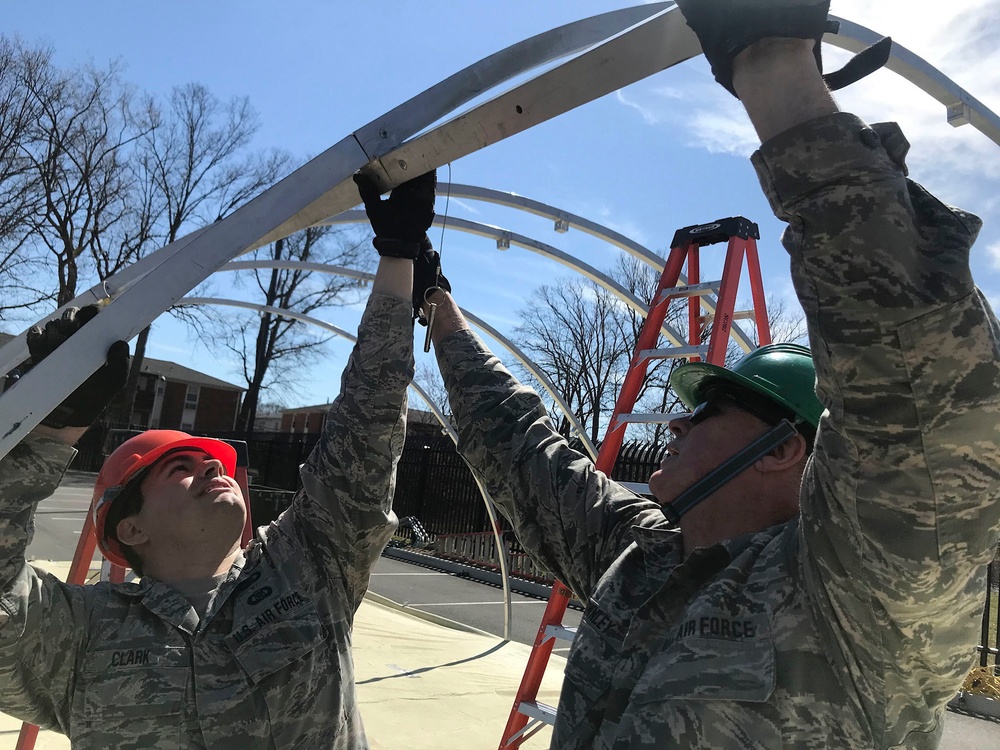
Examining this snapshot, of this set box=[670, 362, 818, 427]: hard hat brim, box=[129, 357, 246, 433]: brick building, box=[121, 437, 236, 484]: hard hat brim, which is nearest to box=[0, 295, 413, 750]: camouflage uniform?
box=[121, 437, 236, 484]: hard hat brim

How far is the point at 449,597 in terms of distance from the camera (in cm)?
1116

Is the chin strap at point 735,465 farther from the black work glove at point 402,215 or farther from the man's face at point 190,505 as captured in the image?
the man's face at point 190,505

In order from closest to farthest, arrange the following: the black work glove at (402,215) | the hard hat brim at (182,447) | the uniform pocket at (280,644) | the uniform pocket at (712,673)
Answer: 1. the uniform pocket at (712,673)
2. the uniform pocket at (280,644)
3. the black work glove at (402,215)
4. the hard hat brim at (182,447)

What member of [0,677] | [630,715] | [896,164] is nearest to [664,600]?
[630,715]

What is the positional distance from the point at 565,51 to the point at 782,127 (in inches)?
34.8

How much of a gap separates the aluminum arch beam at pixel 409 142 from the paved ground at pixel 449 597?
6374 mm

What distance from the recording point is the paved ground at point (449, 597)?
6180 mm

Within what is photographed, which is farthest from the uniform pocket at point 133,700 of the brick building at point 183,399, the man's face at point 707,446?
the brick building at point 183,399

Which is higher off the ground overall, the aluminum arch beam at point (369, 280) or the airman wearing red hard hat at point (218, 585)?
the aluminum arch beam at point (369, 280)

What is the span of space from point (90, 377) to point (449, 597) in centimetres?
1027

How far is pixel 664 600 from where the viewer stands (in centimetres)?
133

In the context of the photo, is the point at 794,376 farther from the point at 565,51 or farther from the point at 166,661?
the point at 166,661

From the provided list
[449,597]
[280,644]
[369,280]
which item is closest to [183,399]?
[449,597]

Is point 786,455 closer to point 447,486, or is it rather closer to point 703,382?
point 703,382
